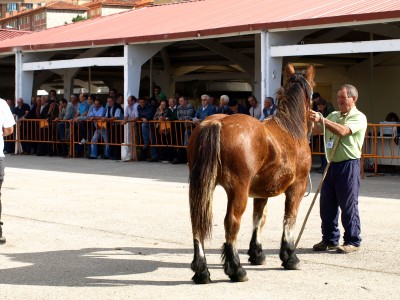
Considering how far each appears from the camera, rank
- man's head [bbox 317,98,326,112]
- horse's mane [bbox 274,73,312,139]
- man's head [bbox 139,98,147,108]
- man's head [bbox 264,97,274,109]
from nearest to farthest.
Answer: horse's mane [bbox 274,73,312,139], man's head [bbox 317,98,326,112], man's head [bbox 264,97,274,109], man's head [bbox 139,98,147,108]

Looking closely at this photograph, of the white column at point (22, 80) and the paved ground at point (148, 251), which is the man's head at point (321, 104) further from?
the white column at point (22, 80)

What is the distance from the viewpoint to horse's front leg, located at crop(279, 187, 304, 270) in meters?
8.20

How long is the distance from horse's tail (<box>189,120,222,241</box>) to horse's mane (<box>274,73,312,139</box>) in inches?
39.1

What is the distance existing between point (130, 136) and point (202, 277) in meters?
15.9

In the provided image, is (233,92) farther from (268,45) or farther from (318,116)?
(318,116)

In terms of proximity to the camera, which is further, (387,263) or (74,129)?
(74,129)

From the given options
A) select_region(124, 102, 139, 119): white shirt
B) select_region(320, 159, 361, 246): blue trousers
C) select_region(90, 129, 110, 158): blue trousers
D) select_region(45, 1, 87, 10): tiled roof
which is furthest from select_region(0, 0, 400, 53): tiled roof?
select_region(45, 1, 87, 10): tiled roof

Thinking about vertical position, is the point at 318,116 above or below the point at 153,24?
below

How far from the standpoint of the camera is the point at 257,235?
8508mm

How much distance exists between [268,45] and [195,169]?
494 inches

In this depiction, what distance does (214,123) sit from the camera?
759 cm

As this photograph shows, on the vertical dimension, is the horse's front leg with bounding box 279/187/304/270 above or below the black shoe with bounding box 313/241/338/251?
above

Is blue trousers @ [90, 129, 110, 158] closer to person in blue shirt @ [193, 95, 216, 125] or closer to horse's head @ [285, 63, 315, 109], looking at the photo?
person in blue shirt @ [193, 95, 216, 125]

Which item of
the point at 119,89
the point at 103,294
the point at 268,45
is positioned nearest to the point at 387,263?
the point at 103,294
